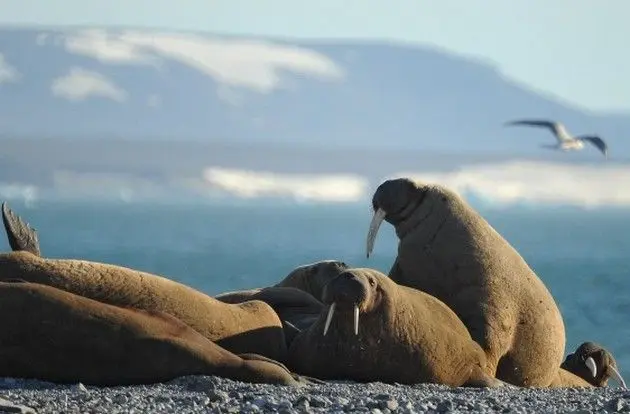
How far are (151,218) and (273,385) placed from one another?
155 m

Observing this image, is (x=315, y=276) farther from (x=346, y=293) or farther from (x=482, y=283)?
(x=346, y=293)

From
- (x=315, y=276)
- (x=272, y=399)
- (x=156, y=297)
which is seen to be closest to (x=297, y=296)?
(x=315, y=276)

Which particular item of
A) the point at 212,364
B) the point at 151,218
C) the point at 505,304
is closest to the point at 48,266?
the point at 212,364

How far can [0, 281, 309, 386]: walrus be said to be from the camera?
Result: 38.9 feet

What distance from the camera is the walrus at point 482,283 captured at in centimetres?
1381

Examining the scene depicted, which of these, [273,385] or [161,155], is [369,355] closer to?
[273,385]

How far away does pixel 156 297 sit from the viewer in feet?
40.9

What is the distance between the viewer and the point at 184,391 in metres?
11.5

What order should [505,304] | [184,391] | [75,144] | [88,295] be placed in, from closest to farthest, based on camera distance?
[184,391]
[88,295]
[505,304]
[75,144]

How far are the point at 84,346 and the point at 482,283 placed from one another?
10.8 feet

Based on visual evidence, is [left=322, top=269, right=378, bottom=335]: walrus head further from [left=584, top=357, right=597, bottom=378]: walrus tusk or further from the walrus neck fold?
[left=584, top=357, right=597, bottom=378]: walrus tusk

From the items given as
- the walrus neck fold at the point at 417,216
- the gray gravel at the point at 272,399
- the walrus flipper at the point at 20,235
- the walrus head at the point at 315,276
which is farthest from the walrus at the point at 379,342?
the walrus flipper at the point at 20,235

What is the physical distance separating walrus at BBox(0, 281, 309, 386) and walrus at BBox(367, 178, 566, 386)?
88.5 inches

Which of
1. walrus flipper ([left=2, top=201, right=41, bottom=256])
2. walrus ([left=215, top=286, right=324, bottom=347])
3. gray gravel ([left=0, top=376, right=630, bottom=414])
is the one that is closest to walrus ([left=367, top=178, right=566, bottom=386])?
walrus ([left=215, top=286, right=324, bottom=347])
